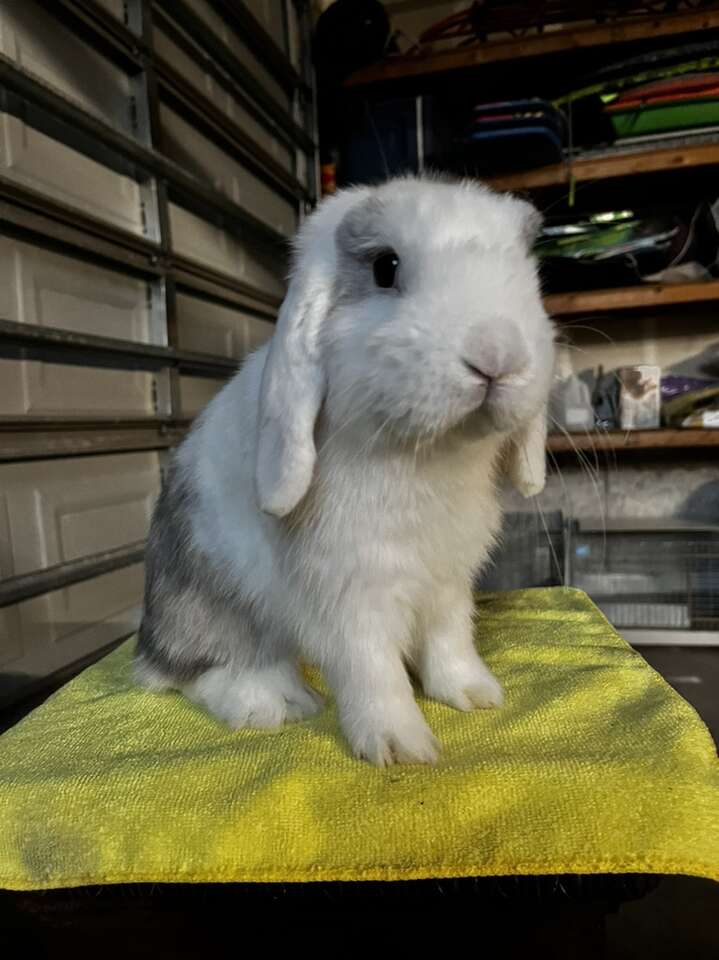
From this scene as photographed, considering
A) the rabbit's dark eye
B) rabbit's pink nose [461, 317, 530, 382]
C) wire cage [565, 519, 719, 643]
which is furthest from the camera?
wire cage [565, 519, 719, 643]

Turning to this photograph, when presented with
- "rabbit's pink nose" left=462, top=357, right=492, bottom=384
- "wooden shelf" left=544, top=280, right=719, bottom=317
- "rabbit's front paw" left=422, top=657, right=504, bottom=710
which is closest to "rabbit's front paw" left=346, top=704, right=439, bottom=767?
"rabbit's front paw" left=422, top=657, right=504, bottom=710

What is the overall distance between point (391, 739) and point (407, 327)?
51 cm

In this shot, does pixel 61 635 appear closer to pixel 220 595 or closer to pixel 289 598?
pixel 220 595

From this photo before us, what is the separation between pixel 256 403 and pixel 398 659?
0.40 meters

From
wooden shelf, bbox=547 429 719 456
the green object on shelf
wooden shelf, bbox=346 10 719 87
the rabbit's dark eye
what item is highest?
wooden shelf, bbox=346 10 719 87

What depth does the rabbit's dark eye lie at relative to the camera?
754 mm

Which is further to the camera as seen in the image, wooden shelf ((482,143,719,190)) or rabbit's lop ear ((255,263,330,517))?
wooden shelf ((482,143,719,190))

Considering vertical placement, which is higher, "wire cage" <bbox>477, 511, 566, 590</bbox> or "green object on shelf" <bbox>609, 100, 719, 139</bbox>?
"green object on shelf" <bbox>609, 100, 719, 139</bbox>

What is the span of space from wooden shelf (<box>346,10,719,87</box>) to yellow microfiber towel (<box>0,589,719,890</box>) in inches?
86.6

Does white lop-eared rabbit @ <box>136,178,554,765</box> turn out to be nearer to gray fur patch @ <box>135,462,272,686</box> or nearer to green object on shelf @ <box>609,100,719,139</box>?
gray fur patch @ <box>135,462,272,686</box>

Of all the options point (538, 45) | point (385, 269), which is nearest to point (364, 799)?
point (385, 269)

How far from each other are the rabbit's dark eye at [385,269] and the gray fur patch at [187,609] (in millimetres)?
462

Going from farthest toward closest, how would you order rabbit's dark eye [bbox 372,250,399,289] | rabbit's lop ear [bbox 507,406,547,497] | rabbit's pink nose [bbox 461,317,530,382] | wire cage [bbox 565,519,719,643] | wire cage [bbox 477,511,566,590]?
wire cage [bbox 477,511,566,590], wire cage [bbox 565,519,719,643], rabbit's lop ear [bbox 507,406,547,497], rabbit's dark eye [bbox 372,250,399,289], rabbit's pink nose [bbox 461,317,530,382]

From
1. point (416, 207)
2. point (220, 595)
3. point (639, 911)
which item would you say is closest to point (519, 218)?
point (416, 207)
